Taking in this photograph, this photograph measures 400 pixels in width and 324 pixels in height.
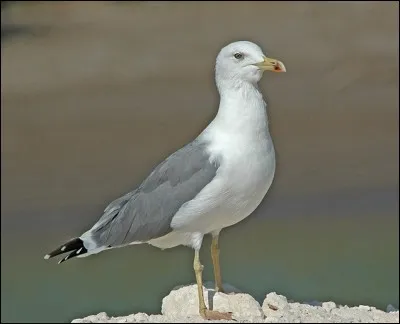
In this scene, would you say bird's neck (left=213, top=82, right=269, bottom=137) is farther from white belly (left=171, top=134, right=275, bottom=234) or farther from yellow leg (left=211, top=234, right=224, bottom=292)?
yellow leg (left=211, top=234, right=224, bottom=292)

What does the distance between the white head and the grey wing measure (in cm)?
26

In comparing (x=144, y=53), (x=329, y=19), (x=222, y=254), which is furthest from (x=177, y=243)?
(x=329, y=19)

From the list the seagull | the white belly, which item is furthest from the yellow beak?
the white belly

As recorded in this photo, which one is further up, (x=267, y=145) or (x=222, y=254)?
(x=267, y=145)

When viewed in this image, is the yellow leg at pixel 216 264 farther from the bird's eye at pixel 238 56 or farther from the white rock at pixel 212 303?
the bird's eye at pixel 238 56

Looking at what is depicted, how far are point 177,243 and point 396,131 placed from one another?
18.3ft

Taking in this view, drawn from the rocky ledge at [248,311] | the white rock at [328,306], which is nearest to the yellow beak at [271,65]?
the rocky ledge at [248,311]

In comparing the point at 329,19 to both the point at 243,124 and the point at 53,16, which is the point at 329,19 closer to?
the point at 53,16

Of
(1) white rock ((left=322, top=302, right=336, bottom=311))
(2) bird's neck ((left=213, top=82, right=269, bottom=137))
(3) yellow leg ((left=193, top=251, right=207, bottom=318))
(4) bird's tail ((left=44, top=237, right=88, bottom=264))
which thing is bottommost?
(1) white rock ((left=322, top=302, right=336, bottom=311))

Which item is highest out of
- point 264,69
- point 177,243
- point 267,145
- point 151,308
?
point 264,69

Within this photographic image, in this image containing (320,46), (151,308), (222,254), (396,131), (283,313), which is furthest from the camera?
(320,46)

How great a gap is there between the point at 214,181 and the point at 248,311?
46cm

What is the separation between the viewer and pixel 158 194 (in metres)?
4.00

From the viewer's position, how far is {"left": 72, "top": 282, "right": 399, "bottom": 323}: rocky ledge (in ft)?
12.6
